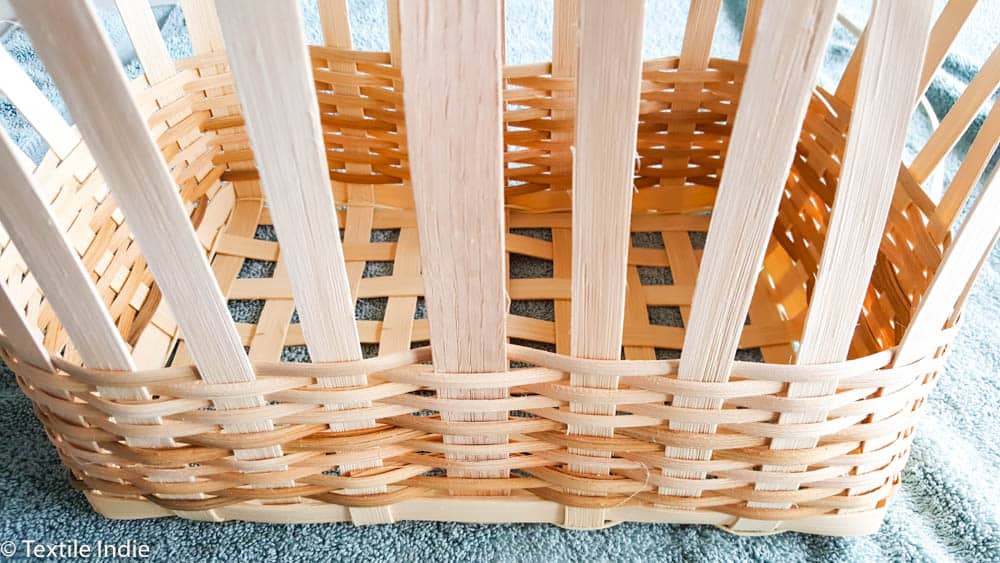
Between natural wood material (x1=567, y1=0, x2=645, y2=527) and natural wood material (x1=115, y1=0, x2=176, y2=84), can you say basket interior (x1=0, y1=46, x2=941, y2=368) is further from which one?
natural wood material (x1=567, y1=0, x2=645, y2=527)

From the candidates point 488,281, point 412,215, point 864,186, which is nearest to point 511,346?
point 488,281

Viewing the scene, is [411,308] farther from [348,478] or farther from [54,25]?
[54,25]

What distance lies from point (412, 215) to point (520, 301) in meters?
0.11

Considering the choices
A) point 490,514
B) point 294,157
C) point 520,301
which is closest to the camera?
point 294,157

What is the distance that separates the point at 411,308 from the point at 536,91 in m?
0.17

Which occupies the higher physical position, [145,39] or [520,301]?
[145,39]

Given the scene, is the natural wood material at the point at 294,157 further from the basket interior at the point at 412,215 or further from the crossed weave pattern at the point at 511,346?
the basket interior at the point at 412,215

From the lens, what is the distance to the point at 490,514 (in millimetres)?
393

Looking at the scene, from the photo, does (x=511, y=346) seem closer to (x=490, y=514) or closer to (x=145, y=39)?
(x=490, y=514)

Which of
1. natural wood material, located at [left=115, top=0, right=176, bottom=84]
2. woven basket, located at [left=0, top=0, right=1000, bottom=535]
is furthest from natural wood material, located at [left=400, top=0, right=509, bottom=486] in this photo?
natural wood material, located at [left=115, top=0, right=176, bottom=84]

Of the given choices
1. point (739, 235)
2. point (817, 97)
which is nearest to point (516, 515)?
point (739, 235)

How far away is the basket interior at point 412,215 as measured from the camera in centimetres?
45

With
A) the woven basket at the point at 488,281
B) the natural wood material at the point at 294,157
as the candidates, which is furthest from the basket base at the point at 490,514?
the natural wood material at the point at 294,157

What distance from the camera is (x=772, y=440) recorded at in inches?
13.4
